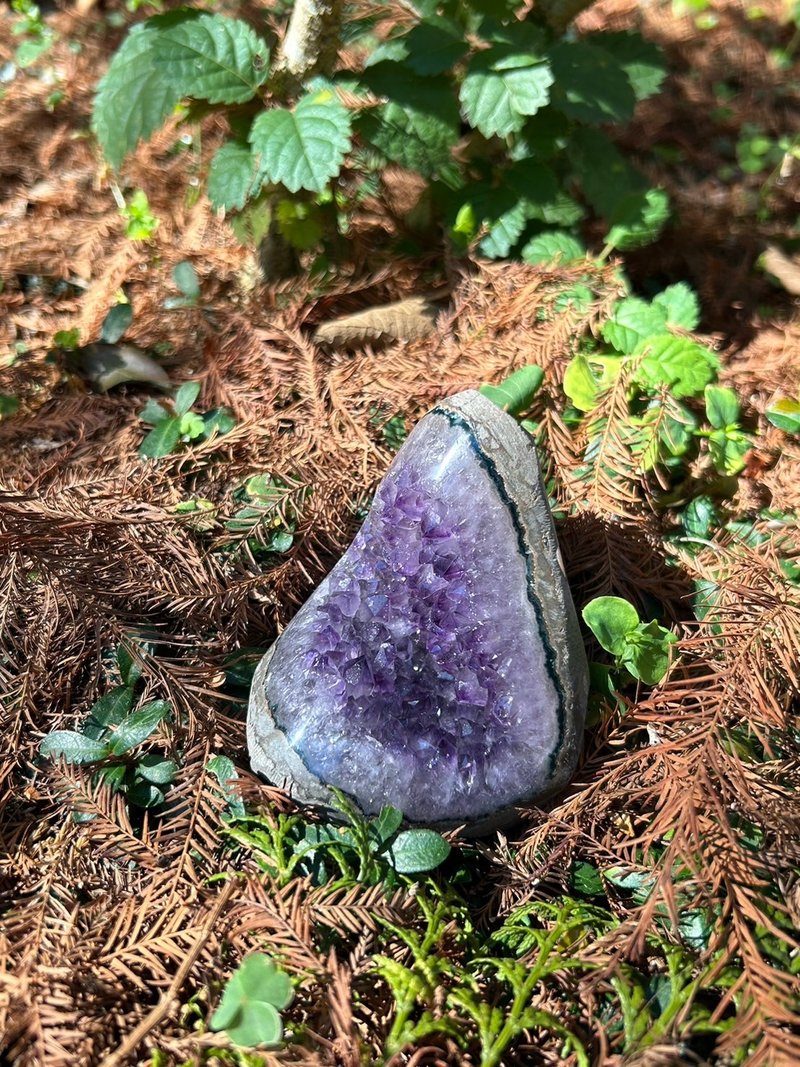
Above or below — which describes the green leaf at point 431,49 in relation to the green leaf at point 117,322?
above

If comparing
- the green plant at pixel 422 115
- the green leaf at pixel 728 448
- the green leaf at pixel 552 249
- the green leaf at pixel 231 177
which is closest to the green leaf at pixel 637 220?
the green plant at pixel 422 115

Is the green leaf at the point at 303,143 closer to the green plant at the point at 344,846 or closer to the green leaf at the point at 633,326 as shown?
the green leaf at the point at 633,326

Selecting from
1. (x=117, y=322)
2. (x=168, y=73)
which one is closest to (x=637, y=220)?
(x=168, y=73)

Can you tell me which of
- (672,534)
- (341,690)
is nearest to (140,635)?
(341,690)

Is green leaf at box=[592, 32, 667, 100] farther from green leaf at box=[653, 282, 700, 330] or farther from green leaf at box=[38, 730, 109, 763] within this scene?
green leaf at box=[38, 730, 109, 763]

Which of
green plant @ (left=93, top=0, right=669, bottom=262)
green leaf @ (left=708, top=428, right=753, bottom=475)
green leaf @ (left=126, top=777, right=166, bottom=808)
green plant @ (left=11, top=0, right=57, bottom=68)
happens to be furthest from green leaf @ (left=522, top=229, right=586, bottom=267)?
green plant @ (left=11, top=0, right=57, bottom=68)
